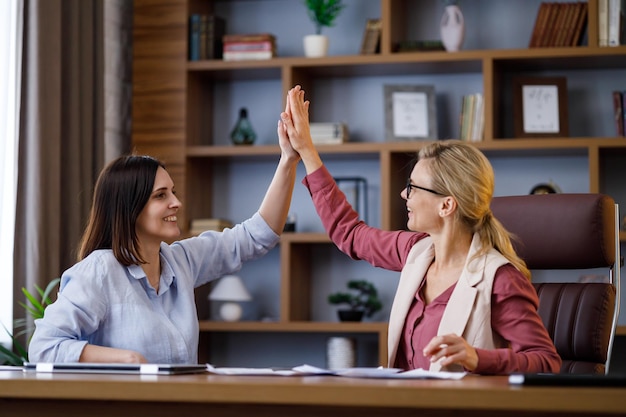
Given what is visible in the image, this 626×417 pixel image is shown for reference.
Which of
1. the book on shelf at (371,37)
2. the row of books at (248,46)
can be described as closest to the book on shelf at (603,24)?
the book on shelf at (371,37)

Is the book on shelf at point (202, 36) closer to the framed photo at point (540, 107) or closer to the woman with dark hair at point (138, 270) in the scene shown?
the framed photo at point (540, 107)

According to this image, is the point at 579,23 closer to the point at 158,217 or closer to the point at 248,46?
the point at 248,46

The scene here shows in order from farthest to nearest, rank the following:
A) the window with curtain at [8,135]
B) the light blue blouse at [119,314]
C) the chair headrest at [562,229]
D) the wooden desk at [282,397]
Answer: the window with curtain at [8,135] → the chair headrest at [562,229] → the light blue blouse at [119,314] → the wooden desk at [282,397]

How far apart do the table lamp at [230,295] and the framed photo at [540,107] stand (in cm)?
140

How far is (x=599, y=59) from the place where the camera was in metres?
4.02

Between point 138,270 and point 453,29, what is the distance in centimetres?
Result: 248

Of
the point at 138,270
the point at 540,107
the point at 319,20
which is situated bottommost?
the point at 138,270

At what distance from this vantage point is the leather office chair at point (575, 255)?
2293mm

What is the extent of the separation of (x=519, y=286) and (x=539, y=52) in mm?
2183

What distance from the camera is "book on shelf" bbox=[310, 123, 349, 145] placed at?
4203 mm

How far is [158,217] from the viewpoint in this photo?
2.19m

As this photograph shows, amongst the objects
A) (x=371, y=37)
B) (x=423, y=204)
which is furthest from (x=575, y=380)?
(x=371, y=37)

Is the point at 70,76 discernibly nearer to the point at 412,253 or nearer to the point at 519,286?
the point at 412,253

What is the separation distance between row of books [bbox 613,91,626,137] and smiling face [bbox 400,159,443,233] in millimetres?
2053
